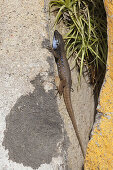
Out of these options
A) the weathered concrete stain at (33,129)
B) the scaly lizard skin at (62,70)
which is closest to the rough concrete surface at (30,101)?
the weathered concrete stain at (33,129)

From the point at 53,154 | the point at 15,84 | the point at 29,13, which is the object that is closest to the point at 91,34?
the point at 29,13

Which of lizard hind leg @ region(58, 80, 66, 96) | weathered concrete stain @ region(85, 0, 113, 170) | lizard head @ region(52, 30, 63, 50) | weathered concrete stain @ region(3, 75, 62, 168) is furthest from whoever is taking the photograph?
lizard head @ region(52, 30, 63, 50)

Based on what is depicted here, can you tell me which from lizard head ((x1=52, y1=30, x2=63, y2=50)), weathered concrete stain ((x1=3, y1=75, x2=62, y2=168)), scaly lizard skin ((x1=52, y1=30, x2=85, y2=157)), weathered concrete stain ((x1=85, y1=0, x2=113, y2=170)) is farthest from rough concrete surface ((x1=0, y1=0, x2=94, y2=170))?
weathered concrete stain ((x1=85, y1=0, x2=113, y2=170))

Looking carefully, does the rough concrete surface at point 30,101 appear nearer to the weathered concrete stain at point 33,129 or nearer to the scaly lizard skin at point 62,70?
the weathered concrete stain at point 33,129

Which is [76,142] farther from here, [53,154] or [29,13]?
[29,13]

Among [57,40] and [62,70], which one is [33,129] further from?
[57,40]

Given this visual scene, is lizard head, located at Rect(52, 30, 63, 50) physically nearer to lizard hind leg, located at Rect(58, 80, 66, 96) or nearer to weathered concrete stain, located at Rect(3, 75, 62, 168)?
lizard hind leg, located at Rect(58, 80, 66, 96)
